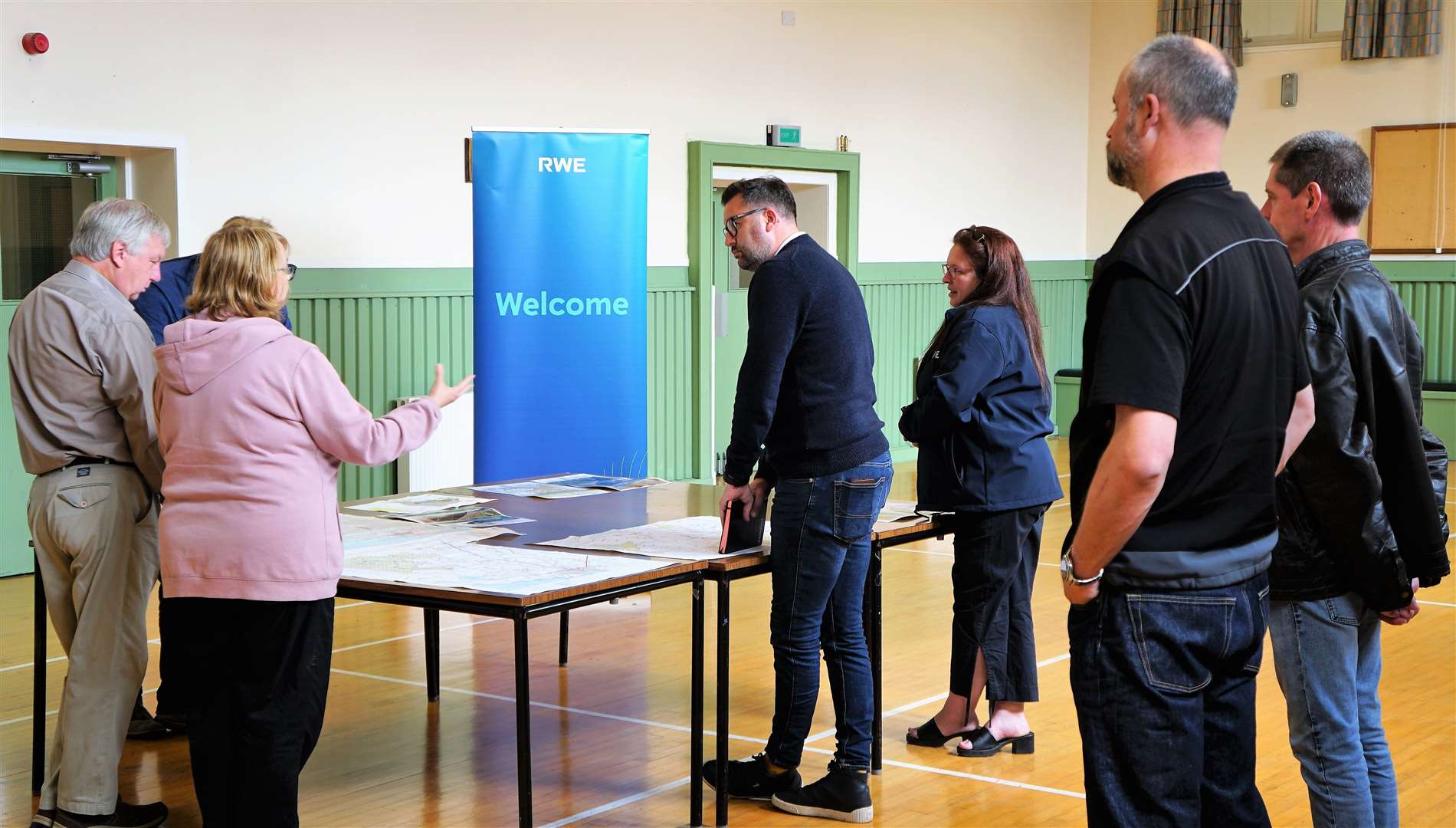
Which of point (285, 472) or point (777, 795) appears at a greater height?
point (285, 472)

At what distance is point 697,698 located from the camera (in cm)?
362

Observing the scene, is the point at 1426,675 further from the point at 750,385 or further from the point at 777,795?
the point at 750,385

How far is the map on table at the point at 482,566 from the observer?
3.24m

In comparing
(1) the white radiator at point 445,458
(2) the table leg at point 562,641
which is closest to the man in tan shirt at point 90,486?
(2) the table leg at point 562,641

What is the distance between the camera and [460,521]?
415 centimetres

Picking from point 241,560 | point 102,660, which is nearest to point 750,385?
point 241,560

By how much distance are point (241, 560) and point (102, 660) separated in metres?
0.99

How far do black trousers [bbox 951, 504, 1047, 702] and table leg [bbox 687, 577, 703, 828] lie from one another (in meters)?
0.97

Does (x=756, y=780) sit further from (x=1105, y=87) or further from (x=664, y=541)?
(x=1105, y=87)

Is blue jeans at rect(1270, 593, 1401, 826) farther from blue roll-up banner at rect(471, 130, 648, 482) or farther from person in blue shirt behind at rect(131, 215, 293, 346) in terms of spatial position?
blue roll-up banner at rect(471, 130, 648, 482)

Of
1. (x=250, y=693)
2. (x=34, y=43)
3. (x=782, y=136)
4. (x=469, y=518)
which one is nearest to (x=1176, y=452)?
(x=250, y=693)

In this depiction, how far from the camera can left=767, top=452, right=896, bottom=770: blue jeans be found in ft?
12.0

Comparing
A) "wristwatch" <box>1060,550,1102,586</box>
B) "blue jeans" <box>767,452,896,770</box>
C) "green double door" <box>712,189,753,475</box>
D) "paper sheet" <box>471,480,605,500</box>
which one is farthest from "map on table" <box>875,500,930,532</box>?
"green double door" <box>712,189,753,475</box>

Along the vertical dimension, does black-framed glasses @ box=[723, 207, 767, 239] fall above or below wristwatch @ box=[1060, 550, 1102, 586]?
above
